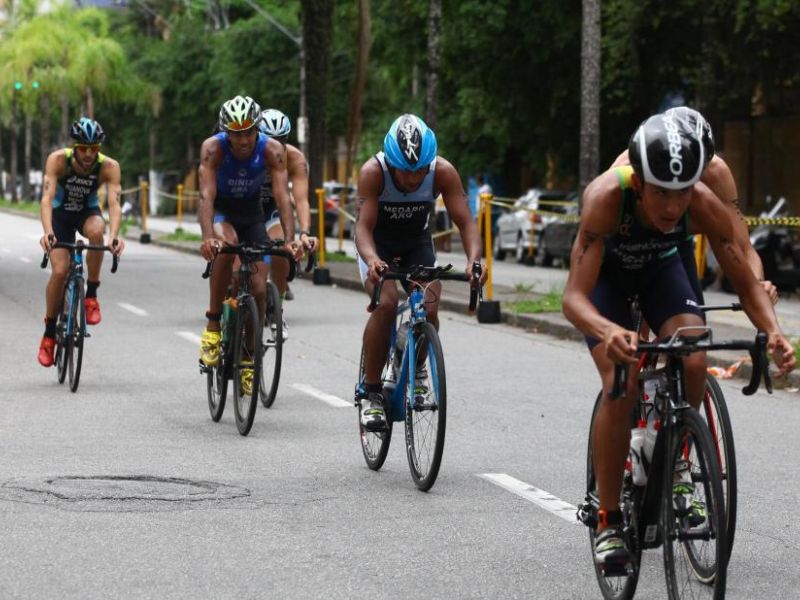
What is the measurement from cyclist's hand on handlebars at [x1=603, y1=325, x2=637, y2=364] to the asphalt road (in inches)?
49.2

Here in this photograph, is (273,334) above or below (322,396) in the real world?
above

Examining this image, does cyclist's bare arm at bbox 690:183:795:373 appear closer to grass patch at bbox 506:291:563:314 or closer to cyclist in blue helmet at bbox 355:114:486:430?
cyclist in blue helmet at bbox 355:114:486:430

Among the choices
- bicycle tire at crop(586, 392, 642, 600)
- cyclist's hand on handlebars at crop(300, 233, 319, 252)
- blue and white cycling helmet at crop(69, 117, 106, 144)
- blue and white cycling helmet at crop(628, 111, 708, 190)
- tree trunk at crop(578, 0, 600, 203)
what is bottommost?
bicycle tire at crop(586, 392, 642, 600)

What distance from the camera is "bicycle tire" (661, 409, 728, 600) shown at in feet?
16.5

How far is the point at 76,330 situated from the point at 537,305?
7619 millimetres

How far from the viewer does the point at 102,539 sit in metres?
6.66

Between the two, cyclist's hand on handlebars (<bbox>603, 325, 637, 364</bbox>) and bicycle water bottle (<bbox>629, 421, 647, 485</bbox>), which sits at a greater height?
cyclist's hand on handlebars (<bbox>603, 325, 637, 364</bbox>)

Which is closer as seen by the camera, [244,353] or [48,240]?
[244,353]

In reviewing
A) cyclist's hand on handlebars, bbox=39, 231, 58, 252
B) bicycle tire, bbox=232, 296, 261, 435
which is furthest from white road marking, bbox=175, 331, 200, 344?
bicycle tire, bbox=232, 296, 261, 435

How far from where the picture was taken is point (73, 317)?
1160 cm


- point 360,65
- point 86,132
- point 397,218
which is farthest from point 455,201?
point 360,65

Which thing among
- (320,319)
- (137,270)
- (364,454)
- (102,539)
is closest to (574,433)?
(364,454)

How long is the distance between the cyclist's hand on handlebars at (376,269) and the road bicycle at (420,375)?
42mm

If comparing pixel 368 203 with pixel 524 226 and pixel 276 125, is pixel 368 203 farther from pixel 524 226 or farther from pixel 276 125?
pixel 524 226
